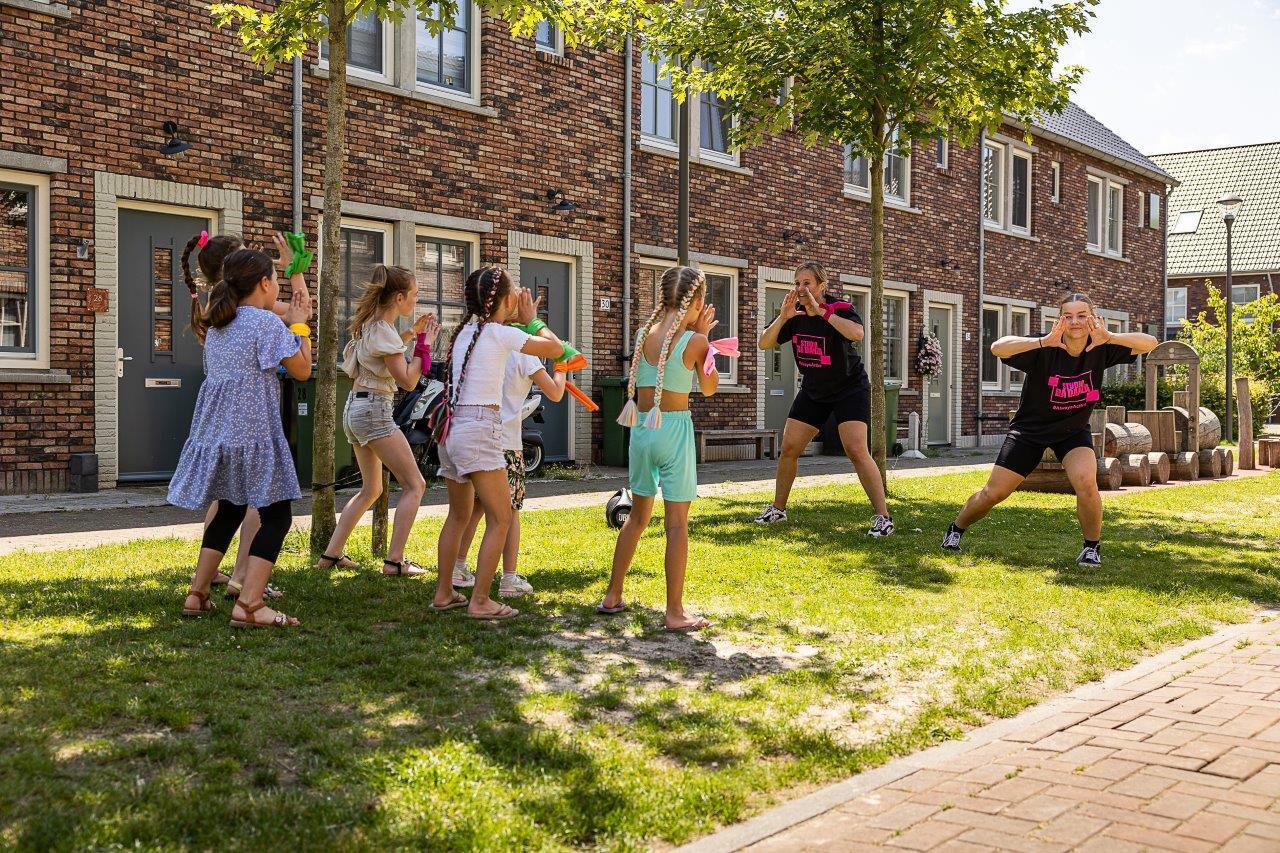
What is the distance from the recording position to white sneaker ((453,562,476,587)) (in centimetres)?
702

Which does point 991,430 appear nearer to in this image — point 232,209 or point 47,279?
point 232,209

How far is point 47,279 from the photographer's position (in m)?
11.4

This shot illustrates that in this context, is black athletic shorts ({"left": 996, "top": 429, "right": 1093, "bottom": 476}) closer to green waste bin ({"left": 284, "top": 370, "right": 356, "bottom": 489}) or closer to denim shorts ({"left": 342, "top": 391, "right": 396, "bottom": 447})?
denim shorts ({"left": 342, "top": 391, "right": 396, "bottom": 447})

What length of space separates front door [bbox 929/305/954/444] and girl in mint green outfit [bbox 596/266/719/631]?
19.2 meters

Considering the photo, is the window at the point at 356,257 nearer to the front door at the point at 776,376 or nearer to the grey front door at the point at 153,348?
the grey front door at the point at 153,348

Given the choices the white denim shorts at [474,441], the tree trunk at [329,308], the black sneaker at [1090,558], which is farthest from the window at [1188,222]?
the white denim shorts at [474,441]

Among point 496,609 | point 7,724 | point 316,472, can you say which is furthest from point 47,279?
point 7,724

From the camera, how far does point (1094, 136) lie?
3097cm

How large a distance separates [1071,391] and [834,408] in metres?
2.03

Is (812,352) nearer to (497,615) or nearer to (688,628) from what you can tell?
(688,628)

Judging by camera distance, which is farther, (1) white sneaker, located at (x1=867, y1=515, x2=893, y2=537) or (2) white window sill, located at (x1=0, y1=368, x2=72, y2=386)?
(2) white window sill, located at (x1=0, y1=368, x2=72, y2=386)

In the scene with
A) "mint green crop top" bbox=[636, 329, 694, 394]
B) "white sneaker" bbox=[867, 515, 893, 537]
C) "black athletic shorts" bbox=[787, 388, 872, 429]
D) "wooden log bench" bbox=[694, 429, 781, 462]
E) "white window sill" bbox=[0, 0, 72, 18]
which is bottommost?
"white sneaker" bbox=[867, 515, 893, 537]

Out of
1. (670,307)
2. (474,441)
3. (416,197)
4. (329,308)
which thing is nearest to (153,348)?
(416,197)

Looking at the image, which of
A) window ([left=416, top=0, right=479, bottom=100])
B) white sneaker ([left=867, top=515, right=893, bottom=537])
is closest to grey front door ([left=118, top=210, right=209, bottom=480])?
window ([left=416, top=0, right=479, bottom=100])
